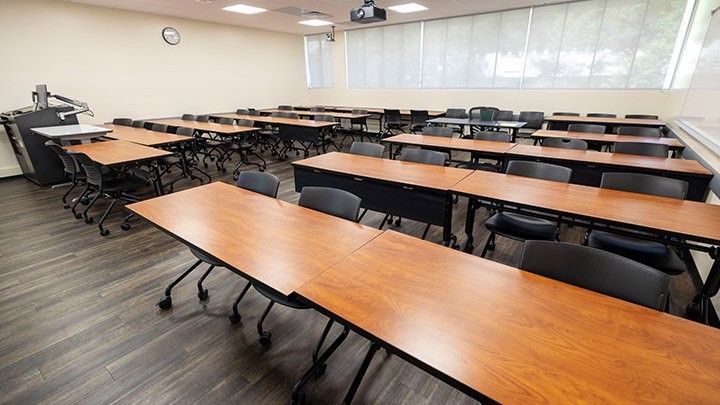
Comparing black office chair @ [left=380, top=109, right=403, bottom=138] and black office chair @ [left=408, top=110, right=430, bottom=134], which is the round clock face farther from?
black office chair @ [left=408, top=110, right=430, bottom=134]

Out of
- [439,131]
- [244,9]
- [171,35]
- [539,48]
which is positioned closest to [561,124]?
[539,48]

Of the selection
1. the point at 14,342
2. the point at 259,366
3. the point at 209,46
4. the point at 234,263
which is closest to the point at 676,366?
the point at 234,263

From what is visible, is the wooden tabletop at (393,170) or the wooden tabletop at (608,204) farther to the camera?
the wooden tabletop at (393,170)

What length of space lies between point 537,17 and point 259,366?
768cm

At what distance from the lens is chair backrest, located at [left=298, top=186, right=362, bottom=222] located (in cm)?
190

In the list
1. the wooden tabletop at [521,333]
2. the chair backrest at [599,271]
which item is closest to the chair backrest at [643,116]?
the chair backrest at [599,271]

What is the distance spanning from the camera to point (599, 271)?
122cm

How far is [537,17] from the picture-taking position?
6203 mm

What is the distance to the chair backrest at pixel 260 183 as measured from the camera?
2.30 metres

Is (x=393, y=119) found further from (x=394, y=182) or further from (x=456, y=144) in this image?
(x=394, y=182)

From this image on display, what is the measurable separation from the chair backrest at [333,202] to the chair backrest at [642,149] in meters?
3.29

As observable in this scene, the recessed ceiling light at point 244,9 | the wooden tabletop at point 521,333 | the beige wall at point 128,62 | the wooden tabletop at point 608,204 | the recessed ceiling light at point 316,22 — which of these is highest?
the recessed ceiling light at point 316,22

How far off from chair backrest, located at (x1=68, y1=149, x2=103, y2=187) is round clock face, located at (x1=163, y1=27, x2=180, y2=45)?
4.49 metres

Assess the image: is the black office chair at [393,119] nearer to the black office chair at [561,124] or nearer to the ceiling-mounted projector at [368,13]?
the ceiling-mounted projector at [368,13]
